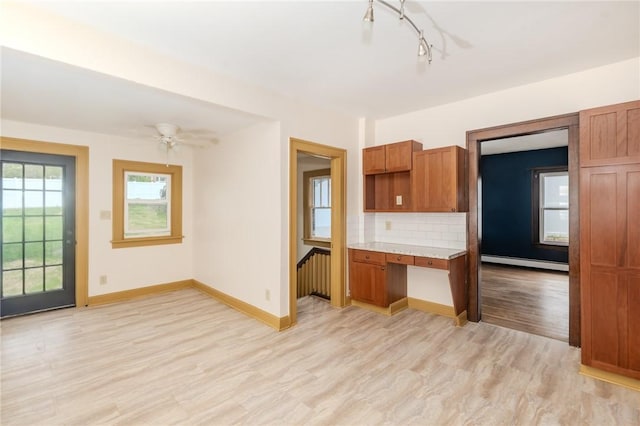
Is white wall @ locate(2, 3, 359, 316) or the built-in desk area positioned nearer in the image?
white wall @ locate(2, 3, 359, 316)

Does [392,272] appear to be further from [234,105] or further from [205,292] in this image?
[205,292]

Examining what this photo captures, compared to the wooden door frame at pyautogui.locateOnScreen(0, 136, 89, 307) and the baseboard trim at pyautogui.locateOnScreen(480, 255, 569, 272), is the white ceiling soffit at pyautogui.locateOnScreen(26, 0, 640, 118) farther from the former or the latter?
the baseboard trim at pyautogui.locateOnScreen(480, 255, 569, 272)

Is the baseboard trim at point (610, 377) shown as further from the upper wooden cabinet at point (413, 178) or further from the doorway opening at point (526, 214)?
the doorway opening at point (526, 214)

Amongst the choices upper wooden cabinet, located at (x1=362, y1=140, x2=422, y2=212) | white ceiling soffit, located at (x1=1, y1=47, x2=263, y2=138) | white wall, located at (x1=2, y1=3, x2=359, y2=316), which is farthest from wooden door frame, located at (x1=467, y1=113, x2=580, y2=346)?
white ceiling soffit, located at (x1=1, y1=47, x2=263, y2=138)

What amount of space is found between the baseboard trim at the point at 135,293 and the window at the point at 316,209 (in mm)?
2467

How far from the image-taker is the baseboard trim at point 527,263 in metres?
6.39

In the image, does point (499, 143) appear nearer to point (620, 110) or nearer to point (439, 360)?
point (620, 110)

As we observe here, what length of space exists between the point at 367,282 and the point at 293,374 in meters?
1.73

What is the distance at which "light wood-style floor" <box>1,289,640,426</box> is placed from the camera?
6.88ft

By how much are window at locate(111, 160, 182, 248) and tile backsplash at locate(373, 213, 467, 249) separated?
3.35 meters

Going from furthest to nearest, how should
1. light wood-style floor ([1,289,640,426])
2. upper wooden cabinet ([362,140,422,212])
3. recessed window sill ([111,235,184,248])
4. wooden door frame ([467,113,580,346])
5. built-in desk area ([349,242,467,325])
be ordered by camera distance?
recessed window sill ([111,235,184,248]) → upper wooden cabinet ([362,140,422,212]) → built-in desk area ([349,242,467,325]) → wooden door frame ([467,113,580,346]) → light wood-style floor ([1,289,640,426])

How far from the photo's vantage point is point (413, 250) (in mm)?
3758

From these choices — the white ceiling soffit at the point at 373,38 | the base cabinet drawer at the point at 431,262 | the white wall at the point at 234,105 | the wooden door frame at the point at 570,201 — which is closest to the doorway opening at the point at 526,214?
the wooden door frame at the point at 570,201

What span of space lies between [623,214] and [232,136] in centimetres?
419
